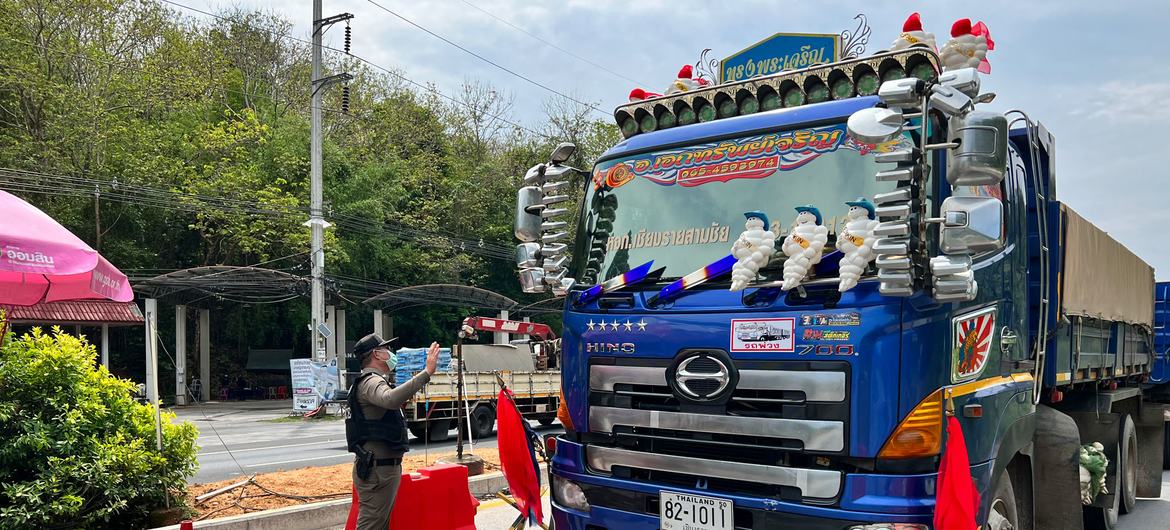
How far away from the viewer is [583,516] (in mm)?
5070

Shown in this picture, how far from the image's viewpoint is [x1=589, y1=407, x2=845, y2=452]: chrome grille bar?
4.17 meters

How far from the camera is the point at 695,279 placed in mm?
4762

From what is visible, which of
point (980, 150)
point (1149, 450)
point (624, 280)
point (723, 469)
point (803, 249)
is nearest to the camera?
point (980, 150)

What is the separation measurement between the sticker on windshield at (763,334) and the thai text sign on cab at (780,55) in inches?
83.2

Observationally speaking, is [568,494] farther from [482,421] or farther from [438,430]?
[482,421]

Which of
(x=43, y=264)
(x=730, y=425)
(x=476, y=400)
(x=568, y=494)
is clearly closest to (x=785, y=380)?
(x=730, y=425)

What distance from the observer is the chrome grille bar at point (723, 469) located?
4.19 meters

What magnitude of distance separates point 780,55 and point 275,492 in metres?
6.38

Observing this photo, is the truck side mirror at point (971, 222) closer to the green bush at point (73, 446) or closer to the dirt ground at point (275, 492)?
the green bush at point (73, 446)

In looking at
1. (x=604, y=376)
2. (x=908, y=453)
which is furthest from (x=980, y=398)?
(x=604, y=376)

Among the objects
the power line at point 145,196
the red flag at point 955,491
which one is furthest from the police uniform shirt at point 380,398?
the power line at point 145,196

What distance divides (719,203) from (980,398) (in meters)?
1.71

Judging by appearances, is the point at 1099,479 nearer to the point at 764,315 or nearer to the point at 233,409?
the point at 764,315

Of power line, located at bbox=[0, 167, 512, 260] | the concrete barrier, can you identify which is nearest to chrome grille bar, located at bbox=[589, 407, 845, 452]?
A: the concrete barrier
